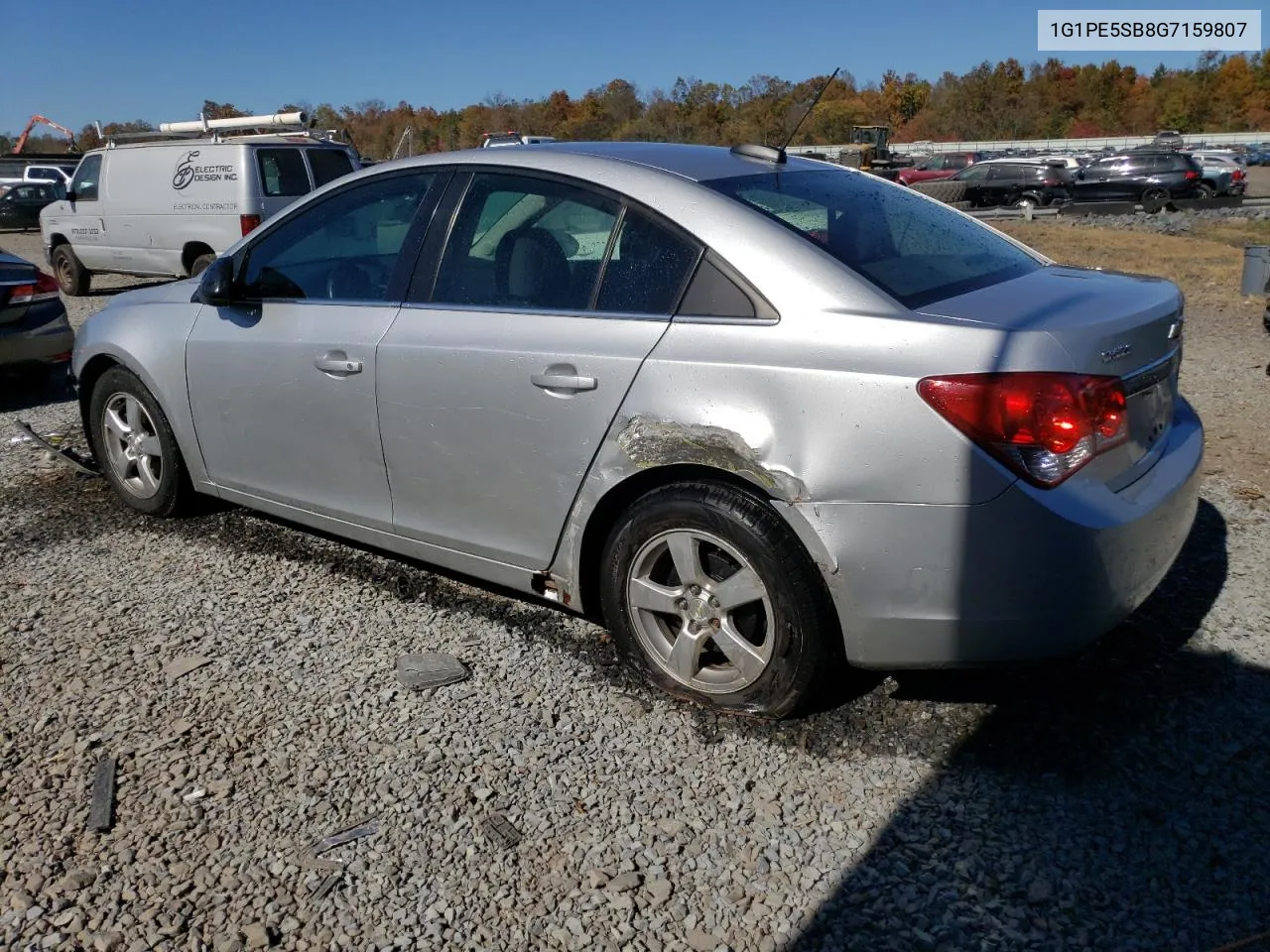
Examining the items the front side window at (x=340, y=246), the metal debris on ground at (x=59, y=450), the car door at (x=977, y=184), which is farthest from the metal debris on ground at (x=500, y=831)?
the car door at (x=977, y=184)

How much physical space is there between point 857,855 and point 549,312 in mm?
1850

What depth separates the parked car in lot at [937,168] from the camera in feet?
115

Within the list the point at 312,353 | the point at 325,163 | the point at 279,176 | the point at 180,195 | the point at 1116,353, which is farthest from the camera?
the point at 325,163

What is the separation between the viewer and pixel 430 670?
361 centimetres

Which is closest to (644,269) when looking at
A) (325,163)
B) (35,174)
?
(325,163)

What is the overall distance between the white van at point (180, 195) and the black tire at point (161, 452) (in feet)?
23.2

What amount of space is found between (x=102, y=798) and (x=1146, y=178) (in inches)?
1231

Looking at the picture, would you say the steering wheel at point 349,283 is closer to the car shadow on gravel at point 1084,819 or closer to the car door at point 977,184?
the car shadow on gravel at point 1084,819

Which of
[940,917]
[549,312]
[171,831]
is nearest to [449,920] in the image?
[171,831]

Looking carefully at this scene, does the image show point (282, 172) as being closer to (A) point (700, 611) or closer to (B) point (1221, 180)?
(A) point (700, 611)

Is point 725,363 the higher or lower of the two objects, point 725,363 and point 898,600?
the higher

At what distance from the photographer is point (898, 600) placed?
2787 millimetres

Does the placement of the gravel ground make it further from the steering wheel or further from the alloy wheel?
the steering wheel

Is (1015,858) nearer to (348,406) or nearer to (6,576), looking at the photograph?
(348,406)
